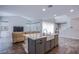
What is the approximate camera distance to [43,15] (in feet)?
6.66

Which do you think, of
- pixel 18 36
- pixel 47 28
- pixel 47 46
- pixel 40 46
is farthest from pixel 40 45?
pixel 18 36

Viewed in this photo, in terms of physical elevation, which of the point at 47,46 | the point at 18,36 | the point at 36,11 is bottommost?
the point at 47,46

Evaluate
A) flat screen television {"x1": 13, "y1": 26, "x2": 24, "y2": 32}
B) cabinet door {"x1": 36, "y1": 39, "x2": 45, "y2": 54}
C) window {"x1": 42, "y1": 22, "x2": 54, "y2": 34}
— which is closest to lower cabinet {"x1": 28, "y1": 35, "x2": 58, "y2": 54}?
cabinet door {"x1": 36, "y1": 39, "x2": 45, "y2": 54}

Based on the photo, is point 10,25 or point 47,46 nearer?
point 10,25

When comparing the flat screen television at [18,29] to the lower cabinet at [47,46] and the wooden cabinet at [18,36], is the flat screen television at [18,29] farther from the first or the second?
the lower cabinet at [47,46]

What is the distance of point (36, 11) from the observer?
2.02 meters

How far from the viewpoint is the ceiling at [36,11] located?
1974 mm

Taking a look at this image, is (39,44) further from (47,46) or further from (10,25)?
(10,25)

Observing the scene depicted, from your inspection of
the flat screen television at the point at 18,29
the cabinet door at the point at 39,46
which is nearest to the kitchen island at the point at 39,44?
the cabinet door at the point at 39,46

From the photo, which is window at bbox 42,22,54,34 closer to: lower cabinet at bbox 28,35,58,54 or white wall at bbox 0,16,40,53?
lower cabinet at bbox 28,35,58,54

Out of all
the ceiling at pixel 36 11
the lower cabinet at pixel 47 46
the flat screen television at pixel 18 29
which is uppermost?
the ceiling at pixel 36 11

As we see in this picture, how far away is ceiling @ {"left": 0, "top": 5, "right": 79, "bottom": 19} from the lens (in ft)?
6.48
